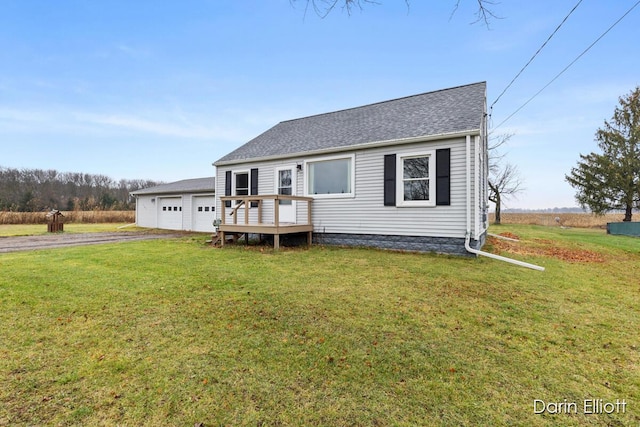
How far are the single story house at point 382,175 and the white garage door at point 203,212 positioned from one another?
496 centimetres

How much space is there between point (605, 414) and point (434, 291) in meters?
2.61

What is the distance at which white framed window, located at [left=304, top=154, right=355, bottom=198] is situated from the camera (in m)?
9.26

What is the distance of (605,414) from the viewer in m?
1.92

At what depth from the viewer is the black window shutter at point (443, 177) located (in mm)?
7562

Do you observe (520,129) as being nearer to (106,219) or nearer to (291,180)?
(291,180)

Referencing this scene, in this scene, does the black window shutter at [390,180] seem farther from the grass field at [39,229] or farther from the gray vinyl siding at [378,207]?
the grass field at [39,229]

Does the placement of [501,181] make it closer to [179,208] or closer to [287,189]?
[287,189]

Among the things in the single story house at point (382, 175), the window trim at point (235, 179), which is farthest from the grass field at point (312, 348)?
the window trim at point (235, 179)

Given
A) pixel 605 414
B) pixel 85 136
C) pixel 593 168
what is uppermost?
pixel 85 136

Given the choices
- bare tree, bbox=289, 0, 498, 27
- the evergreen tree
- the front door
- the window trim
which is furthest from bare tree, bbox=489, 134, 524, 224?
bare tree, bbox=289, 0, 498, 27

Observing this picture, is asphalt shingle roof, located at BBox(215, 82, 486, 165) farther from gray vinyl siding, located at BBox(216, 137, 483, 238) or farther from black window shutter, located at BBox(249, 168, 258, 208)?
black window shutter, located at BBox(249, 168, 258, 208)

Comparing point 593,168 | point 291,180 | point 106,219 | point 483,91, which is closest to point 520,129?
point 593,168

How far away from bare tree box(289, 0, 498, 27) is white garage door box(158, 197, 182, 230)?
17392mm

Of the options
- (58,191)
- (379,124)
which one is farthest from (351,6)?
(58,191)
